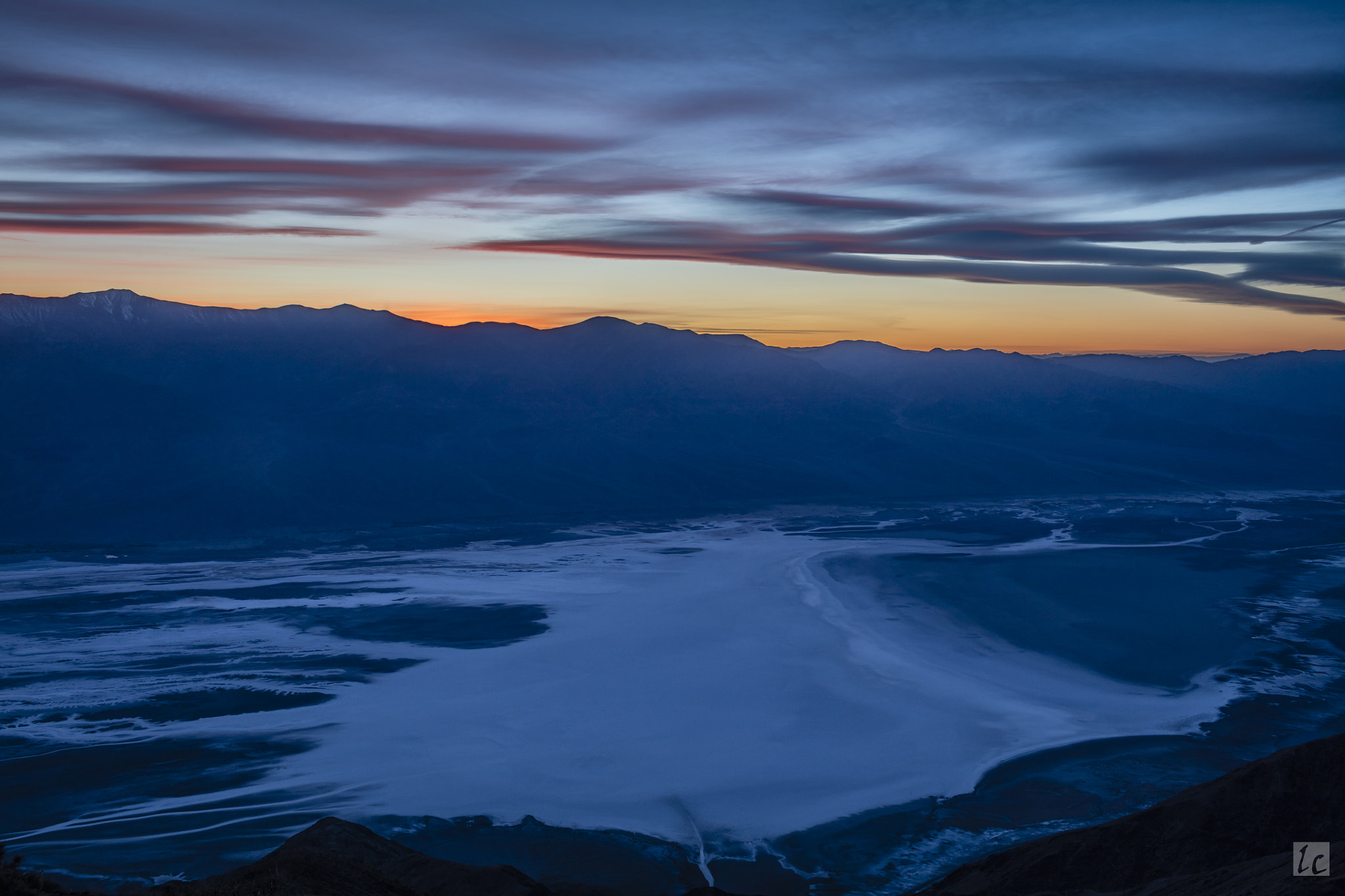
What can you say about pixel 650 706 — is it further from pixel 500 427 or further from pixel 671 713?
pixel 500 427

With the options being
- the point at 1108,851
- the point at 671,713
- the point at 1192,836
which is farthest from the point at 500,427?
the point at 1192,836

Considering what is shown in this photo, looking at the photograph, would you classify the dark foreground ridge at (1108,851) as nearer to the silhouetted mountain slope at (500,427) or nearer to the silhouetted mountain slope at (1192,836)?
the silhouetted mountain slope at (1192,836)

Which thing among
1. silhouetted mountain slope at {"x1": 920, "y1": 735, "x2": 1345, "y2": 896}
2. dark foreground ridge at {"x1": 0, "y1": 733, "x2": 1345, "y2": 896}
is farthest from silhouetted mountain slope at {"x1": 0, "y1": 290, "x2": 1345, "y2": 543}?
silhouetted mountain slope at {"x1": 920, "y1": 735, "x2": 1345, "y2": 896}

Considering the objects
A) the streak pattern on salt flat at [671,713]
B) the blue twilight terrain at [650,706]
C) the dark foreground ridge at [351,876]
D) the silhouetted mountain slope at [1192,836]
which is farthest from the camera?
the streak pattern on salt flat at [671,713]

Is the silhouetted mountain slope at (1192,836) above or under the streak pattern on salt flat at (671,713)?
above

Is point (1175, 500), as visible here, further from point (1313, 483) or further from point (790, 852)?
point (790, 852)

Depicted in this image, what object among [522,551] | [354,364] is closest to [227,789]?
[522,551]

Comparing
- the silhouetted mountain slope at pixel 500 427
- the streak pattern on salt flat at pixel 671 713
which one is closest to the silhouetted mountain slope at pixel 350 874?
the streak pattern on salt flat at pixel 671 713
